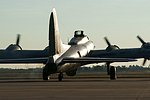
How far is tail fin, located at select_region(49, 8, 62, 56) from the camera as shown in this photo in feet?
141

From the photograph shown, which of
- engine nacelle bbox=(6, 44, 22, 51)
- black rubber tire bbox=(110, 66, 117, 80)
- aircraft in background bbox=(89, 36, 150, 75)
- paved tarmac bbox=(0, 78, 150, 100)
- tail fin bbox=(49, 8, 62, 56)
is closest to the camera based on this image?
paved tarmac bbox=(0, 78, 150, 100)

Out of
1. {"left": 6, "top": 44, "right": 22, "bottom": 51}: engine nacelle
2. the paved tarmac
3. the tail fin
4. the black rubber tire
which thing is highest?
{"left": 6, "top": 44, "right": 22, "bottom": 51}: engine nacelle

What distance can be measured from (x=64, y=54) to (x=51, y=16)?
376 cm

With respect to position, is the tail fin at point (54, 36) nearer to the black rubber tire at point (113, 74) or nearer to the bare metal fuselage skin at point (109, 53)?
the black rubber tire at point (113, 74)

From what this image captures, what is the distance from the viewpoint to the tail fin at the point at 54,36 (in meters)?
42.9

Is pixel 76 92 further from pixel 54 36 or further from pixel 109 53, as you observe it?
pixel 109 53

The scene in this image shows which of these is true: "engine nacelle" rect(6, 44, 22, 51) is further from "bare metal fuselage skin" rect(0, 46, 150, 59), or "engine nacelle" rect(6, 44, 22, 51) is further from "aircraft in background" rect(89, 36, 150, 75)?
"aircraft in background" rect(89, 36, 150, 75)

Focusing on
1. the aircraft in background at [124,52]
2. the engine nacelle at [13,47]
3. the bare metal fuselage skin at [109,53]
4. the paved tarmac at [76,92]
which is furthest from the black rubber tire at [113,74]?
the engine nacelle at [13,47]

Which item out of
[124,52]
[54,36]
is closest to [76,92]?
[54,36]

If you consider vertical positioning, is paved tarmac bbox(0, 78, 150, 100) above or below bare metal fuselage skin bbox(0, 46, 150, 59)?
below

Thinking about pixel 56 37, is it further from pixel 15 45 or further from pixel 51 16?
pixel 15 45

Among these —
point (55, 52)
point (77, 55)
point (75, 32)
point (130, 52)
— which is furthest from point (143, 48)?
point (55, 52)

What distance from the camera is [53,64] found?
4116 centimetres

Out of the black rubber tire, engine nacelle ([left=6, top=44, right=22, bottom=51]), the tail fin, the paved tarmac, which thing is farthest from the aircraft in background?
the paved tarmac
